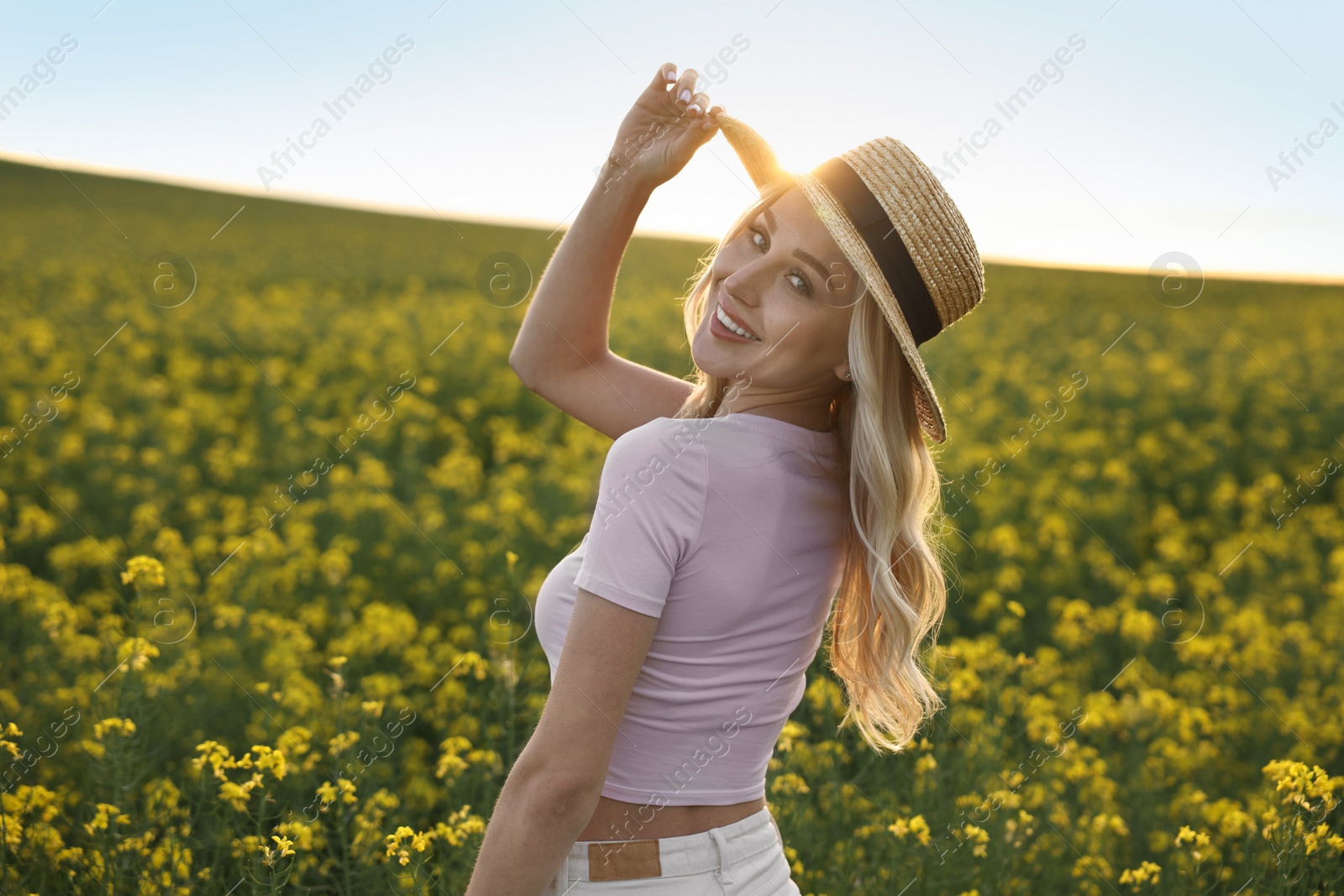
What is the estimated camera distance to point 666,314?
627 inches

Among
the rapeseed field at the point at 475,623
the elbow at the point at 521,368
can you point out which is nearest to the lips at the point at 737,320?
the elbow at the point at 521,368

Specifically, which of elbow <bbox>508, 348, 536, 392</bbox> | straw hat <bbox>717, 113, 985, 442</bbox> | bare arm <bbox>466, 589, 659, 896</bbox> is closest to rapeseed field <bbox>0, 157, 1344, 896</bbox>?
elbow <bbox>508, 348, 536, 392</bbox>

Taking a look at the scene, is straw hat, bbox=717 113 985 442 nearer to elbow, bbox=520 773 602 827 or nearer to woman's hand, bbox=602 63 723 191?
woman's hand, bbox=602 63 723 191

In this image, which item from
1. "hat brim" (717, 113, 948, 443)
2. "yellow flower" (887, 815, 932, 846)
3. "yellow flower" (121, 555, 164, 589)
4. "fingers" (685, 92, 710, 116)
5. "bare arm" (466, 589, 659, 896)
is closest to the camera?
"bare arm" (466, 589, 659, 896)

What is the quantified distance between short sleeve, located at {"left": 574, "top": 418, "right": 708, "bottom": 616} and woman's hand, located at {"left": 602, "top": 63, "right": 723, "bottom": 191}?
61cm

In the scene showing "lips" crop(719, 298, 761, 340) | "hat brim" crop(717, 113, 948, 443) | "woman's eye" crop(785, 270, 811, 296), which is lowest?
"lips" crop(719, 298, 761, 340)

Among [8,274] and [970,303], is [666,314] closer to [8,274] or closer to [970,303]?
[8,274]

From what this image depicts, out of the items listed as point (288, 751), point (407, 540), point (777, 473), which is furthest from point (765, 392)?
point (407, 540)

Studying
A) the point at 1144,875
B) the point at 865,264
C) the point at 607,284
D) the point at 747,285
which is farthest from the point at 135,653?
the point at 1144,875

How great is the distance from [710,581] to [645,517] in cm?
15

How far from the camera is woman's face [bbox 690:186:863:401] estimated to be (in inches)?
57.6

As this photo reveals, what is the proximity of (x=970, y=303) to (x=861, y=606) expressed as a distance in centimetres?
55

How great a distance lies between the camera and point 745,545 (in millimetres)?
1383

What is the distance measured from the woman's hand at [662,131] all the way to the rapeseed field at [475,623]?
1.18 m
